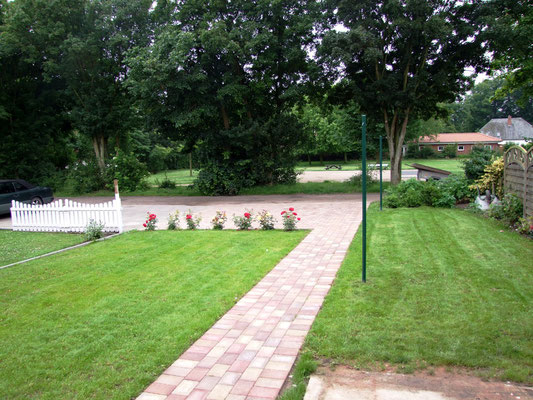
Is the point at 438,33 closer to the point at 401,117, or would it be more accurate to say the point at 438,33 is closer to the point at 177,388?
the point at 401,117

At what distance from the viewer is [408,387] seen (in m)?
3.30

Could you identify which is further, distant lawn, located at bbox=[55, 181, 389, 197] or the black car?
distant lawn, located at bbox=[55, 181, 389, 197]

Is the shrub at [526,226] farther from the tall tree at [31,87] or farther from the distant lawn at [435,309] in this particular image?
the tall tree at [31,87]

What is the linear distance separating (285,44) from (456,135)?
59514 millimetres

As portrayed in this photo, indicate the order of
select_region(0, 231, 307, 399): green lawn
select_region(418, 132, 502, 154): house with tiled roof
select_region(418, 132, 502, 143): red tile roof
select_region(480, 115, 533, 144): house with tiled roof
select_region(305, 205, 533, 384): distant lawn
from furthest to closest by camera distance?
select_region(480, 115, 533, 144): house with tiled roof → select_region(418, 132, 502, 143): red tile roof → select_region(418, 132, 502, 154): house with tiled roof → select_region(305, 205, 533, 384): distant lawn → select_region(0, 231, 307, 399): green lawn

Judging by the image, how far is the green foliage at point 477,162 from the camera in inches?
539

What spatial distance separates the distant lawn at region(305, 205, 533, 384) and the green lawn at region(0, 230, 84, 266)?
667cm

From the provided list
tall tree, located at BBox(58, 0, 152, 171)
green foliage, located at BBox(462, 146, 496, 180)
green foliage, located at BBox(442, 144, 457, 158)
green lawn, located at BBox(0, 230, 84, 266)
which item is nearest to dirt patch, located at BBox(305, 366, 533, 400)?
green lawn, located at BBox(0, 230, 84, 266)

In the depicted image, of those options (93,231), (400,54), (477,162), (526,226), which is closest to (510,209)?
(526,226)

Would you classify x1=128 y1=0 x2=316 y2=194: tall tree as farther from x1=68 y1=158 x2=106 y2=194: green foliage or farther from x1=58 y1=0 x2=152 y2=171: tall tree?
x1=68 y1=158 x2=106 y2=194: green foliage

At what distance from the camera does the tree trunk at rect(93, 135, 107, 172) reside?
25.5 m

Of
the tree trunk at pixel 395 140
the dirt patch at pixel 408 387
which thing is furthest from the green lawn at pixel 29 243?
the tree trunk at pixel 395 140

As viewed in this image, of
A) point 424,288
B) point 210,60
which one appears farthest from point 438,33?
point 424,288

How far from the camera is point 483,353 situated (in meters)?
3.75
